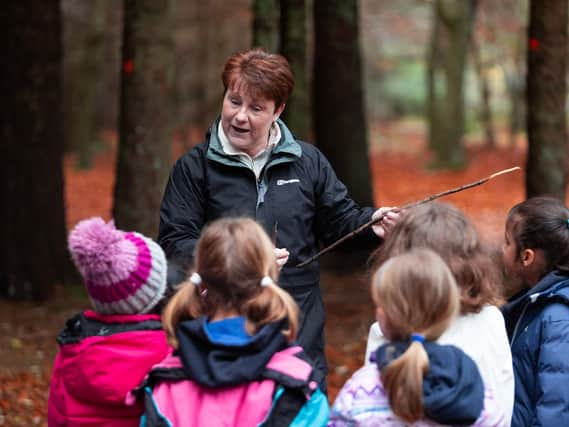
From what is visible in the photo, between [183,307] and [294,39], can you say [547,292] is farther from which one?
[294,39]

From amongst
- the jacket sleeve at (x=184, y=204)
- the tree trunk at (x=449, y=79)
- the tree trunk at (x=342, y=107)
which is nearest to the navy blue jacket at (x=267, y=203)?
the jacket sleeve at (x=184, y=204)

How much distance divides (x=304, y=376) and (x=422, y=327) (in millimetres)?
398

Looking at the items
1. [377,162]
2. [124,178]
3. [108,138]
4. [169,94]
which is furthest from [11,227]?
[108,138]

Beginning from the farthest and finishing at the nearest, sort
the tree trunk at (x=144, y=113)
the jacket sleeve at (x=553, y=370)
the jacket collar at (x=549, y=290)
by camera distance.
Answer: the tree trunk at (x=144, y=113)
the jacket collar at (x=549, y=290)
the jacket sleeve at (x=553, y=370)

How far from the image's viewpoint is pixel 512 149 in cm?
2711

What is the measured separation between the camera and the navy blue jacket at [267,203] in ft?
12.8

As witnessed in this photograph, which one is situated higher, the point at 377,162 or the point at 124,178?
the point at 124,178

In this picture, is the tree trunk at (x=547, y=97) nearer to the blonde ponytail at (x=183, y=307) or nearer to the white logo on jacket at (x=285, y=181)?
the white logo on jacket at (x=285, y=181)

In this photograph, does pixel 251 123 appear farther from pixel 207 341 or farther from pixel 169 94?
pixel 169 94

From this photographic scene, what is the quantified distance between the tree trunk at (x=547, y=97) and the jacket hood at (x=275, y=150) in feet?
14.0

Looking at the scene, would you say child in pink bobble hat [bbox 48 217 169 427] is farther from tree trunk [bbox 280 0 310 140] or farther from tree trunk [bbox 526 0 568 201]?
tree trunk [bbox 280 0 310 140]

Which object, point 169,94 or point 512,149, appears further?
point 512,149

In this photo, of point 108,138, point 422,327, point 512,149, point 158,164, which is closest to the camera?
point 422,327

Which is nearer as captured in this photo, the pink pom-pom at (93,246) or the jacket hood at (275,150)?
the pink pom-pom at (93,246)
